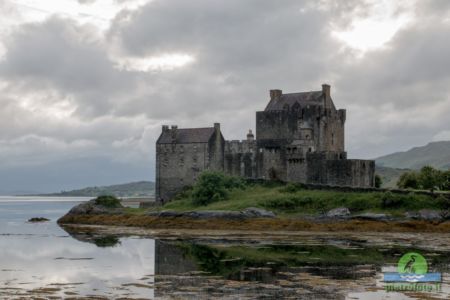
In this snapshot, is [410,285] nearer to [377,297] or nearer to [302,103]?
[377,297]

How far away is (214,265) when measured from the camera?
1411 inches

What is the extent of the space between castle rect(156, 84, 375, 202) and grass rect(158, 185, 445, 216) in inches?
135

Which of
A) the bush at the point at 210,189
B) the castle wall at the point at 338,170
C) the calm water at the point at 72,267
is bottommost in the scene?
the calm water at the point at 72,267

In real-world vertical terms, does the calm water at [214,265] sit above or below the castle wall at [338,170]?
below

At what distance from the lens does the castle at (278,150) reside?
70938mm

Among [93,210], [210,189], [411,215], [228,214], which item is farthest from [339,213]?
[93,210]

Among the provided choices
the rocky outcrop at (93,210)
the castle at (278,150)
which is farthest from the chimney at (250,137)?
the rocky outcrop at (93,210)

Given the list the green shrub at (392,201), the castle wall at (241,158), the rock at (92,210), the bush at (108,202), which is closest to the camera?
the green shrub at (392,201)

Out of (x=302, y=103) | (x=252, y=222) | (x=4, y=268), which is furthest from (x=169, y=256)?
(x=302, y=103)

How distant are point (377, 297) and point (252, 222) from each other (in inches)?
1453

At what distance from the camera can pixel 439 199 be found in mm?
60562

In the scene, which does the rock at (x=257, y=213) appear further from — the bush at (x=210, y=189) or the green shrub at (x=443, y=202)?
the green shrub at (x=443, y=202)

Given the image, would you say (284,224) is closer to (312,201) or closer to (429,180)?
(312,201)

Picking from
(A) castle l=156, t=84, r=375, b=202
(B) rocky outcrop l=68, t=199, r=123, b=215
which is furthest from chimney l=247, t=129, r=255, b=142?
(B) rocky outcrop l=68, t=199, r=123, b=215
